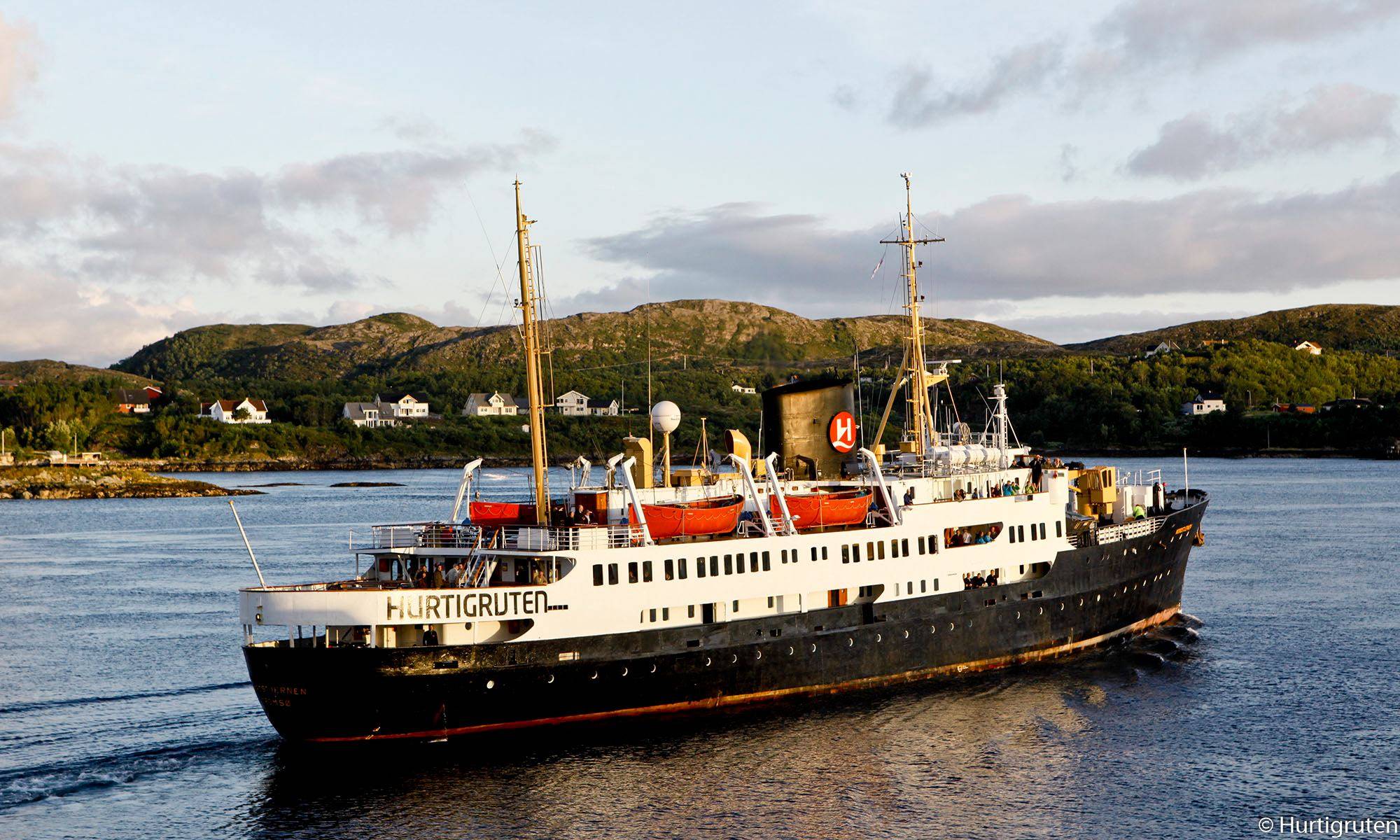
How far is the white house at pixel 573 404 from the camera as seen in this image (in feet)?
641

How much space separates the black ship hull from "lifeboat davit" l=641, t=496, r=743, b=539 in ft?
8.26

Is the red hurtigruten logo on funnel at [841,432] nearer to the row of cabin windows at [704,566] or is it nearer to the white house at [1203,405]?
the row of cabin windows at [704,566]

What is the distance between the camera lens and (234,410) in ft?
618

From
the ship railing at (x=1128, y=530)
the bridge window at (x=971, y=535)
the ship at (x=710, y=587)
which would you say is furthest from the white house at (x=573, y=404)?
the bridge window at (x=971, y=535)

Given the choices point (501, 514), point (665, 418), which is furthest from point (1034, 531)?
point (501, 514)

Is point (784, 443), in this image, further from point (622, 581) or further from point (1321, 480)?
point (1321, 480)

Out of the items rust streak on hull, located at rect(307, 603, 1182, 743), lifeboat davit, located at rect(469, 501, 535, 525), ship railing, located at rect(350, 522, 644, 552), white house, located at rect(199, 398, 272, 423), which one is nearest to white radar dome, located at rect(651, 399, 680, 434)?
ship railing, located at rect(350, 522, 644, 552)

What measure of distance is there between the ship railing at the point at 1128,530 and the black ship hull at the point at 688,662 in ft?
1.12

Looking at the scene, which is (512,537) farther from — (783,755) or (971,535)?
(971,535)

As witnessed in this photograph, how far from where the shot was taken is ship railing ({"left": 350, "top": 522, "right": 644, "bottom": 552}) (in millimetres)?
29984

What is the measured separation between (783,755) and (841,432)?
41.5 feet

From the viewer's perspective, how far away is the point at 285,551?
67.1 meters

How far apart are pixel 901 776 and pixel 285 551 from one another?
48365mm

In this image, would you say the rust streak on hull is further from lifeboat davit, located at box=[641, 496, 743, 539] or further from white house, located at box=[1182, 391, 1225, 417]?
white house, located at box=[1182, 391, 1225, 417]
